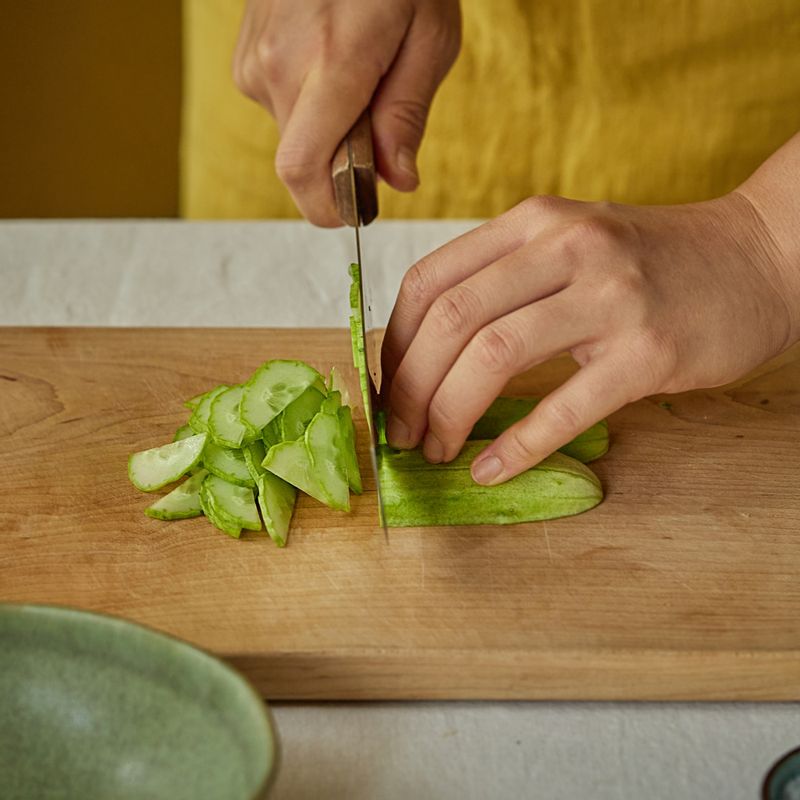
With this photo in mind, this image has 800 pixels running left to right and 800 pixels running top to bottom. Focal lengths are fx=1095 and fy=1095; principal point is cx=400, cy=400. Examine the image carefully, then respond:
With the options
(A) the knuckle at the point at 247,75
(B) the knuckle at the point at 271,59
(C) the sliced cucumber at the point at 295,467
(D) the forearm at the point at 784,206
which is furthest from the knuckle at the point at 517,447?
(A) the knuckle at the point at 247,75

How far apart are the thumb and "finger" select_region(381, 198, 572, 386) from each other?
518 millimetres

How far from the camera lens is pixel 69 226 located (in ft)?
10.7

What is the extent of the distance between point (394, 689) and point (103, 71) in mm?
4028

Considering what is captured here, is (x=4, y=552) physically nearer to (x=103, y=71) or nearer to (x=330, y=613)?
(x=330, y=613)

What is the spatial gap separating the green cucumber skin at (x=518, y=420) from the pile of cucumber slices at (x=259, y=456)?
269mm

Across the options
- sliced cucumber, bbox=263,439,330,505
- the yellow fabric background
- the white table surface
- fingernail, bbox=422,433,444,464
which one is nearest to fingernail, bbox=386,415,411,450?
fingernail, bbox=422,433,444,464

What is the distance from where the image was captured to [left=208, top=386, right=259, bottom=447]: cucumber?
6.74 ft

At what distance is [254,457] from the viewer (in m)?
2.07

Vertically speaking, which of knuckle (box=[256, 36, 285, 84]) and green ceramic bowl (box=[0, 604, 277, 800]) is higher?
knuckle (box=[256, 36, 285, 84])

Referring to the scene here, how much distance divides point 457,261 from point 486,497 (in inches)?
17.1

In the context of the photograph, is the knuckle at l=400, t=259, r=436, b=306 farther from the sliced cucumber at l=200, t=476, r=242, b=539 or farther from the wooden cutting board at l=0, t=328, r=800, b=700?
the sliced cucumber at l=200, t=476, r=242, b=539

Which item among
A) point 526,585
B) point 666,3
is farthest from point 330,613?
point 666,3

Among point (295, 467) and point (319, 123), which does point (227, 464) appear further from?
point (319, 123)

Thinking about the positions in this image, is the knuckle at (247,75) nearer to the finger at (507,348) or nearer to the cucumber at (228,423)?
the cucumber at (228,423)
